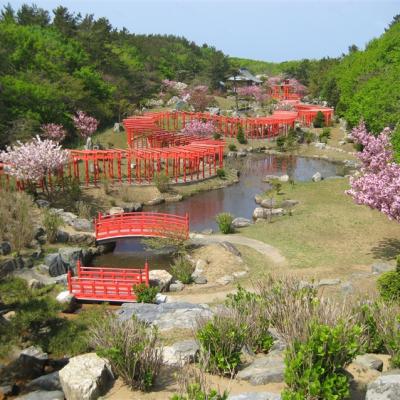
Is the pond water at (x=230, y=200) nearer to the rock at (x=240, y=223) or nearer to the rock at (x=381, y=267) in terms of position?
the rock at (x=240, y=223)

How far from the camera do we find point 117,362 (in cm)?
903

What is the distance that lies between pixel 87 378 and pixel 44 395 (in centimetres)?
163

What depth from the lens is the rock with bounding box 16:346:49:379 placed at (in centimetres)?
1236

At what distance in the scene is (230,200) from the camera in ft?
119

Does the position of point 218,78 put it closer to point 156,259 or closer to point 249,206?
point 249,206

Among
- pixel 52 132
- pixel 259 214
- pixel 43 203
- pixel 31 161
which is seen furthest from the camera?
pixel 52 132

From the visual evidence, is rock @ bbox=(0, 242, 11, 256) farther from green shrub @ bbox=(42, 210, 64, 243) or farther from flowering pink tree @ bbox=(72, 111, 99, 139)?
flowering pink tree @ bbox=(72, 111, 99, 139)

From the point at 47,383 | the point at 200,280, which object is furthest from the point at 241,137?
the point at 47,383

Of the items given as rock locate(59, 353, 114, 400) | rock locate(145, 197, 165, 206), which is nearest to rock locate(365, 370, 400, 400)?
rock locate(59, 353, 114, 400)

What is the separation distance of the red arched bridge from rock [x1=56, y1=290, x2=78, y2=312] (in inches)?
246

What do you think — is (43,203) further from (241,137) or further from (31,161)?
(241,137)

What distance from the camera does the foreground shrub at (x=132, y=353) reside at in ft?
29.2

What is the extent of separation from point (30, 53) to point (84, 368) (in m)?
47.5

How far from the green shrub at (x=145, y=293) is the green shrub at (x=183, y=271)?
2756mm
